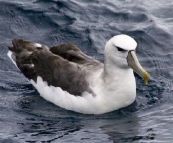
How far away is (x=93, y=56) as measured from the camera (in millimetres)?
14305

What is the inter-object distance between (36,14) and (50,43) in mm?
1421

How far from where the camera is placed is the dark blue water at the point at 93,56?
10.9m

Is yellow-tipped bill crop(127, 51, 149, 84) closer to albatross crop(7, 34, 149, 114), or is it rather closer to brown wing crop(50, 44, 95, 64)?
albatross crop(7, 34, 149, 114)

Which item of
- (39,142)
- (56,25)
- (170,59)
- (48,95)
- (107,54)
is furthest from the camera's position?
(56,25)

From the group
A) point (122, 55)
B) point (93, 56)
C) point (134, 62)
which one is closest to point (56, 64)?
point (122, 55)

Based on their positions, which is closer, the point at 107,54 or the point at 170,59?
the point at 107,54

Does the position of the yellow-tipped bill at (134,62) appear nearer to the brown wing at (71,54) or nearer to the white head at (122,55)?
the white head at (122,55)

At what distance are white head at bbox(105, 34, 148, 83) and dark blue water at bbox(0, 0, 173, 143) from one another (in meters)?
0.96

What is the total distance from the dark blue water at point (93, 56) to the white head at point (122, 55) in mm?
961

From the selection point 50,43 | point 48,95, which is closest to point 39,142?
point 48,95

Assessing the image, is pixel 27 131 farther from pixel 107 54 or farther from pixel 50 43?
pixel 50 43

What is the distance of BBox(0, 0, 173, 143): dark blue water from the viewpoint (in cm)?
1087

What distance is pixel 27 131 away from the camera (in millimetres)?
11047

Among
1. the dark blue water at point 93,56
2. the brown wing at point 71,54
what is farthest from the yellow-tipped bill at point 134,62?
the brown wing at point 71,54
